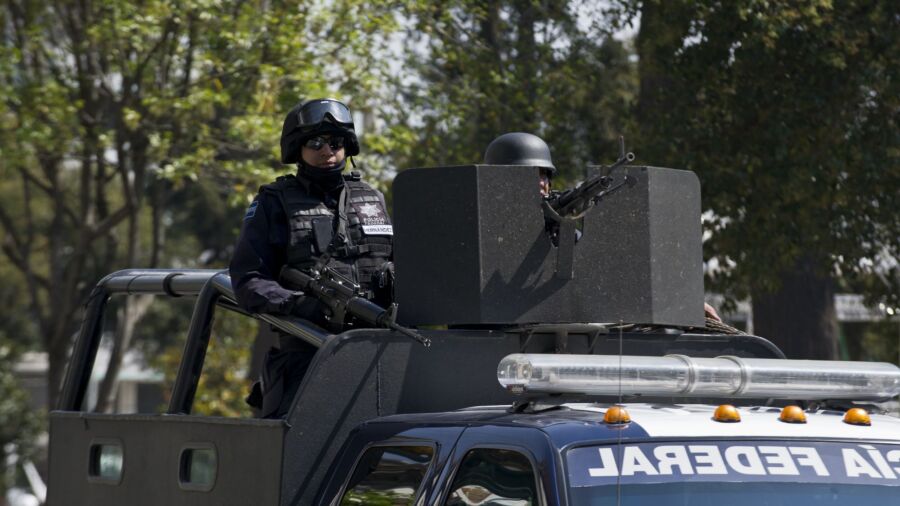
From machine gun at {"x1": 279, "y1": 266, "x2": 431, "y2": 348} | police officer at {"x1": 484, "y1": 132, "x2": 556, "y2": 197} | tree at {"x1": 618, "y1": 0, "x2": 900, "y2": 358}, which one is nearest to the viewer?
machine gun at {"x1": 279, "y1": 266, "x2": 431, "y2": 348}

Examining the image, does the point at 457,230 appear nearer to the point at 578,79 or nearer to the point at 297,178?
the point at 297,178

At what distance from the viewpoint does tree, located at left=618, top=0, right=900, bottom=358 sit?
1102 centimetres

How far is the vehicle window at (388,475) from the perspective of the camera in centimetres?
426

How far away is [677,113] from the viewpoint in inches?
458

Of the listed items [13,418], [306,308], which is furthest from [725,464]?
[13,418]

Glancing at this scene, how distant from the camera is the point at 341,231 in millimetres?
5676

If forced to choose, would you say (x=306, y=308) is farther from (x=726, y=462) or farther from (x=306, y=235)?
(x=726, y=462)

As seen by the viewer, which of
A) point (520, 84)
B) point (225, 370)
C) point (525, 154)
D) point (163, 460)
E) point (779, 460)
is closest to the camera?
point (779, 460)

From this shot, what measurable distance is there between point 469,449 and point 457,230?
3.51 feet

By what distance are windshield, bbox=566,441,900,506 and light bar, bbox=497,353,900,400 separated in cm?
26

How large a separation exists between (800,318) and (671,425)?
963 centimetres

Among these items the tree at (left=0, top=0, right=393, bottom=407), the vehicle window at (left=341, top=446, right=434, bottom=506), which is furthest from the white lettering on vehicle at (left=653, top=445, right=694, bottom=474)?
the tree at (left=0, top=0, right=393, bottom=407)

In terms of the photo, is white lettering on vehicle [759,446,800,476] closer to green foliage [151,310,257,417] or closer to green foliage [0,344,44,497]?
green foliage [151,310,257,417]

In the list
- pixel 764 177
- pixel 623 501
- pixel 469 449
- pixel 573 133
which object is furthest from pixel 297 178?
pixel 573 133
